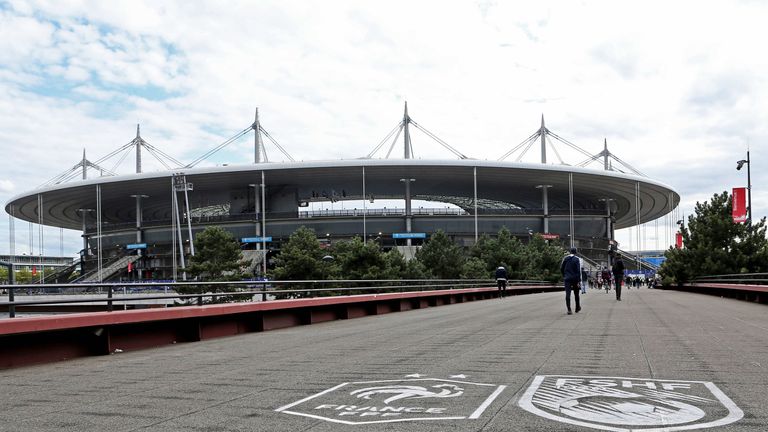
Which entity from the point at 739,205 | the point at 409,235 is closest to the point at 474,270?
the point at 739,205

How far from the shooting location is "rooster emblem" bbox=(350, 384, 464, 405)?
656cm

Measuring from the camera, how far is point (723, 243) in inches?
1640

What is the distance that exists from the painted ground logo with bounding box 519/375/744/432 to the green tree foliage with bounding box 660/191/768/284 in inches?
1345

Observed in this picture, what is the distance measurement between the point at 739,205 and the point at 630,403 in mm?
35213

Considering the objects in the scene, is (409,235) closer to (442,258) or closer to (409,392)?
(442,258)

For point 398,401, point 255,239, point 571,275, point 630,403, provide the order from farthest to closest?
1. point 255,239
2. point 571,275
3. point 398,401
4. point 630,403

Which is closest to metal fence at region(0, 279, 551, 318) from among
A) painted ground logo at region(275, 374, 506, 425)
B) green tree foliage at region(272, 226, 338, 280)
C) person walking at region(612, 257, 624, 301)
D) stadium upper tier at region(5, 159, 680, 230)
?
painted ground logo at region(275, 374, 506, 425)

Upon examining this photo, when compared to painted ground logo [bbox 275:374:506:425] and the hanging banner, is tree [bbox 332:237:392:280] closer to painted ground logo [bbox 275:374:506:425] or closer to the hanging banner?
the hanging banner

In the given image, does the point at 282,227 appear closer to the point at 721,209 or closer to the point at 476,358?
the point at 721,209

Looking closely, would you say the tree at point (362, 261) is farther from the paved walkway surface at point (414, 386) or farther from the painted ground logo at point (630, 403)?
the painted ground logo at point (630, 403)

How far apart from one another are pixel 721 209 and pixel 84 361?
131 feet

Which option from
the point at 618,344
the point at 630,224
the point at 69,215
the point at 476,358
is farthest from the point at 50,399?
the point at 630,224

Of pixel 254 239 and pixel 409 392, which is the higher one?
pixel 254 239

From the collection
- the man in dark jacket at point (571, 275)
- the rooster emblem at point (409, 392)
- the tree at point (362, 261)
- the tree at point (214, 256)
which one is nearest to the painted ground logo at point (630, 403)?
the rooster emblem at point (409, 392)
